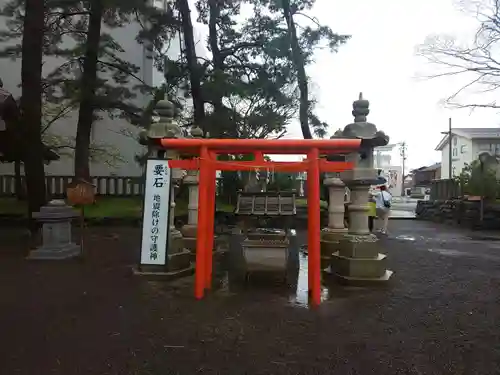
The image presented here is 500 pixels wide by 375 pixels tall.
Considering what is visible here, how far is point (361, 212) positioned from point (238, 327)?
10.9 ft

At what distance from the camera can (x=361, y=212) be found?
7.56 m

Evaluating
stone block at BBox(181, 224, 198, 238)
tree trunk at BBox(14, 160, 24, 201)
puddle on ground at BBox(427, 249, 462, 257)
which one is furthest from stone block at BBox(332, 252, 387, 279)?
tree trunk at BBox(14, 160, 24, 201)

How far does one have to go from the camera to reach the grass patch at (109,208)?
16.8m

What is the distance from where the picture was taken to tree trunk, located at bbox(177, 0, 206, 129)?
16.9 metres

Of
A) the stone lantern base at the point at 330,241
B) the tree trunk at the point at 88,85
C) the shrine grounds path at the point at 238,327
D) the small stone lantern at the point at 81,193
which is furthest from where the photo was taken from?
the tree trunk at the point at 88,85

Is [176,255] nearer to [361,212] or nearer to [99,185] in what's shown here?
[361,212]

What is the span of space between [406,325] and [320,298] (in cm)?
139

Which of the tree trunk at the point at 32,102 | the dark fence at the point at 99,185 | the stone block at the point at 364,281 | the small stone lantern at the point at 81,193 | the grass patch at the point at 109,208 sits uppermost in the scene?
the tree trunk at the point at 32,102

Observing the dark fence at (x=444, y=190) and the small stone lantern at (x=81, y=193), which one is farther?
the dark fence at (x=444, y=190)

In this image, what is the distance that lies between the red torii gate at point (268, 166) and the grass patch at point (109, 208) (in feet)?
33.1

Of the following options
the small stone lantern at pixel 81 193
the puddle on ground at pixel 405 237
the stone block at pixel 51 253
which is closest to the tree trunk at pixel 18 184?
the stone block at pixel 51 253

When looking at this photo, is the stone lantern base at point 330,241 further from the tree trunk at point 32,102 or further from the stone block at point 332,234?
the tree trunk at point 32,102

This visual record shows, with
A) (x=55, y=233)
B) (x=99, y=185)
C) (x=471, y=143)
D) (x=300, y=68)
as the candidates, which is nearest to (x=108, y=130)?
(x=99, y=185)

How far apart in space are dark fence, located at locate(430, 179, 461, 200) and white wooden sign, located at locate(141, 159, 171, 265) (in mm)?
17393
